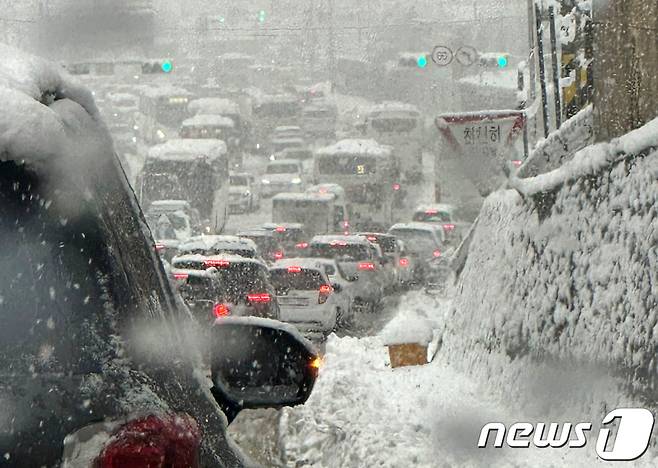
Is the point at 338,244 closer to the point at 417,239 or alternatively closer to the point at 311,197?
the point at 417,239

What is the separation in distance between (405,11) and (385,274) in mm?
70504

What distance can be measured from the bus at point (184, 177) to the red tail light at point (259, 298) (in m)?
24.9

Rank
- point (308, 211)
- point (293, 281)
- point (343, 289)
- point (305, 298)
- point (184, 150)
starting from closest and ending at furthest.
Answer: point (305, 298) < point (293, 281) < point (343, 289) < point (184, 150) < point (308, 211)

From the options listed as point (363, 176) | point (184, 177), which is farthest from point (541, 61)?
point (363, 176)

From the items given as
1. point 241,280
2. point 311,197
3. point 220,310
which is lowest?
point 311,197

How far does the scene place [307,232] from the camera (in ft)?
145

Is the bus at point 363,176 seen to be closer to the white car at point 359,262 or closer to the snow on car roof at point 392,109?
the snow on car roof at point 392,109

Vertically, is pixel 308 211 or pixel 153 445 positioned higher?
pixel 153 445

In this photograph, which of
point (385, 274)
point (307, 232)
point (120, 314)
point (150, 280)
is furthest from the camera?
point (307, 232)

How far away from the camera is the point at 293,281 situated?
21.2m

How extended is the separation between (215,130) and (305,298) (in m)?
44.7

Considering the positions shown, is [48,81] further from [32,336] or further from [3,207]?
[32,336]

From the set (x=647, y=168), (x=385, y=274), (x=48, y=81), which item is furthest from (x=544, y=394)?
(x=385, y=274)

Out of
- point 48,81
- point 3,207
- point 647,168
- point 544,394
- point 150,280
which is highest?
point 48,81
